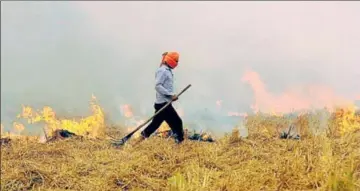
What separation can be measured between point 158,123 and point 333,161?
14.3ft

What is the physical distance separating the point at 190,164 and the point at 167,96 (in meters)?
2.33

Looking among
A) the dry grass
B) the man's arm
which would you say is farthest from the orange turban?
the dry grass

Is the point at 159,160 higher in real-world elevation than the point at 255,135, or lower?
lower

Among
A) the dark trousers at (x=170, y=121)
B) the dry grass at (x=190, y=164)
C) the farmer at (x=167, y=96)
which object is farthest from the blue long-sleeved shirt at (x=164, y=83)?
the dry grass at (x=190, y=164)

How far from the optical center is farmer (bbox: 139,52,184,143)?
9555 mm

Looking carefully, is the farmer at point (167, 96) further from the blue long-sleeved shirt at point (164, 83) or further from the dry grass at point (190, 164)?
the dry grass at point (190, 164)

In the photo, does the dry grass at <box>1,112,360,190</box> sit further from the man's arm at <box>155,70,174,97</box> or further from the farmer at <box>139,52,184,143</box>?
the man's arm at <box>155,70,174,97</box>

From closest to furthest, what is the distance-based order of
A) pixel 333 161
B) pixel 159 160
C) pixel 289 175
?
1. pixel 333 161
2. pixel 289 175
3. pixel 159 160

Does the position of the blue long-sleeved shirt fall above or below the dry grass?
above

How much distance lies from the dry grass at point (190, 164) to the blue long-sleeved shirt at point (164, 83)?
0.74 meters

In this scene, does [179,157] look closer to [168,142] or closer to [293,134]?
[168,142]

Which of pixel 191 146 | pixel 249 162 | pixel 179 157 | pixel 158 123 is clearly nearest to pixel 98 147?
pixel 158 123

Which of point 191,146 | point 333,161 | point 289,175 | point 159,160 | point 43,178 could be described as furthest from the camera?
point 191,146

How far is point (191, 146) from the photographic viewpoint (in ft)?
29.6
